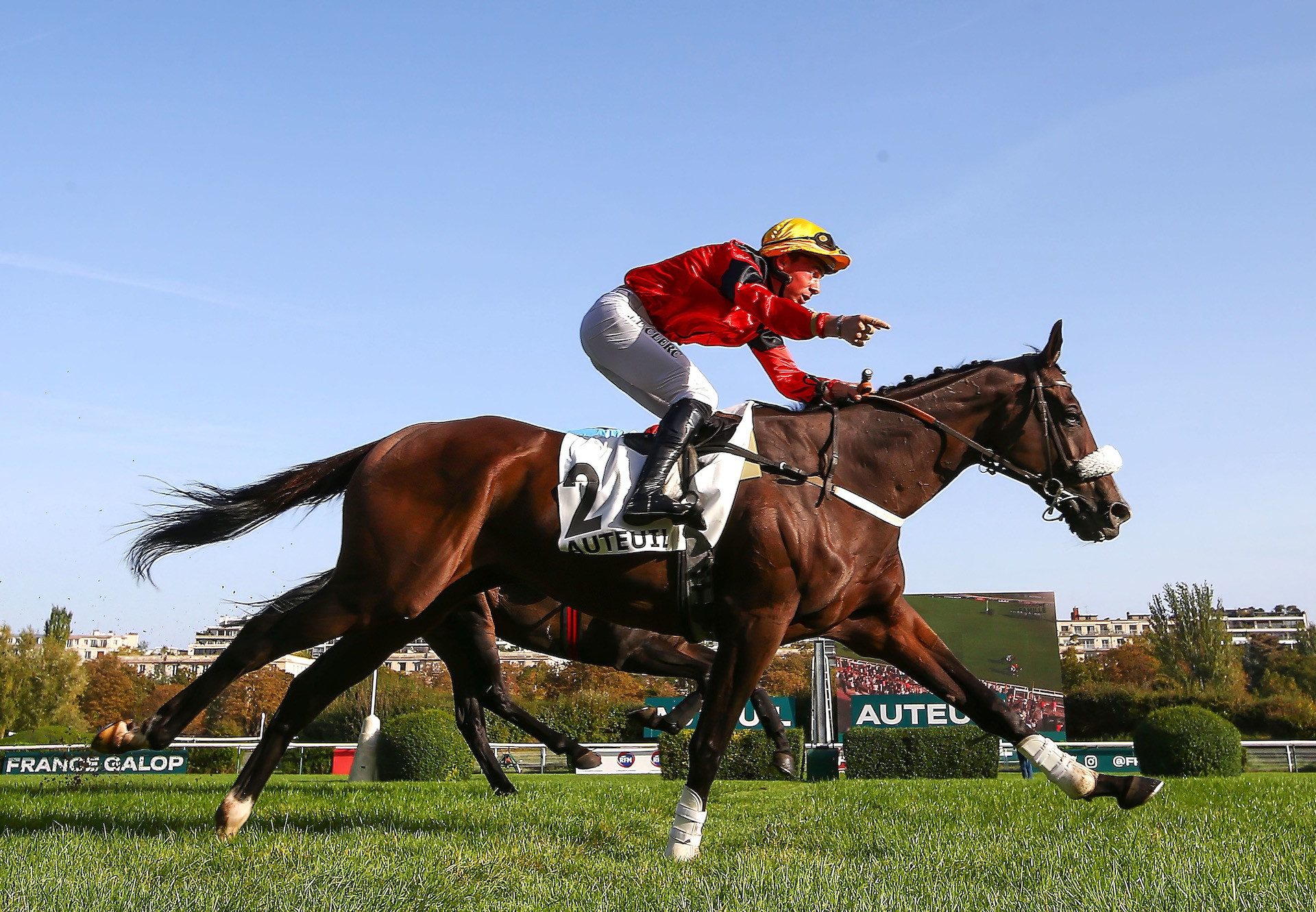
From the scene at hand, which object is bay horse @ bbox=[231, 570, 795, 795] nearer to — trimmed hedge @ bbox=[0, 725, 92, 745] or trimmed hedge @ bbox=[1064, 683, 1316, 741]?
trimmed hedge @ bbox=[1064, 683, 1316, 741]

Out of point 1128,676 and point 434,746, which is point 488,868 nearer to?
point 434,746

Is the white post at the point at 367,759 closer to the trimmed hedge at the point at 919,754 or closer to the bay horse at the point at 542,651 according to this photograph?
the bay horse at the point at 542,651

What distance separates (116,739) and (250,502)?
57.9 inches

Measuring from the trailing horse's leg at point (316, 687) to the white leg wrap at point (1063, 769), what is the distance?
10.5 ft

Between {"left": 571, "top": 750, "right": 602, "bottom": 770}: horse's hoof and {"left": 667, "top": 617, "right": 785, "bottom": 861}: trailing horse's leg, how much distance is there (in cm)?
283

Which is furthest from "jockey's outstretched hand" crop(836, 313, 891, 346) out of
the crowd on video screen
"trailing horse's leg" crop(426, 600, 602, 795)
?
the crowd on video screen

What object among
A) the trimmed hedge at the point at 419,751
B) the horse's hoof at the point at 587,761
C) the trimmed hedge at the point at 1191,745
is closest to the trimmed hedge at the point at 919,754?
the trimmed hedge at the point at 1191,745

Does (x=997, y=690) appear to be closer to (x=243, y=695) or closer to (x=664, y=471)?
(x=664, y=471)

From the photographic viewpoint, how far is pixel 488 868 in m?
3.89

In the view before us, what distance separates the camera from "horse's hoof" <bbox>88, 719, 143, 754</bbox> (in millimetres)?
4973

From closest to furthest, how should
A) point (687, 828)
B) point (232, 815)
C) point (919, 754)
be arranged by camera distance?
point (687, 828) → point (232, 815) → point (919, 754)

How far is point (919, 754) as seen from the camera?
14.9 m

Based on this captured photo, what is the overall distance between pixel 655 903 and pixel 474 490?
96.8 inches

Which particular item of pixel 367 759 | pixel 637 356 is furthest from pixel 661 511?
pixel 367 759
